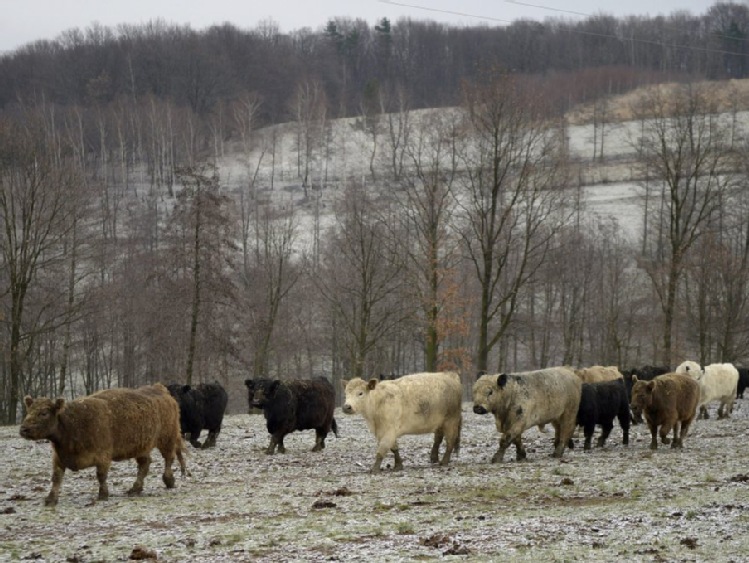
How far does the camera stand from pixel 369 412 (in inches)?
752

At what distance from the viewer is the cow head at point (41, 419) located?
14.6m

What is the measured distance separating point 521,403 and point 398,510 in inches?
281

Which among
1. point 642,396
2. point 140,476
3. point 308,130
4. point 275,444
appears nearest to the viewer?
point 140,476

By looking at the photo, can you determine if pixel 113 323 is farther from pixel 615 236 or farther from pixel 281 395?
pixel 615 236

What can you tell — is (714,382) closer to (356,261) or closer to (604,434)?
(604,434)

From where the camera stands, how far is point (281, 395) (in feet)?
74.1

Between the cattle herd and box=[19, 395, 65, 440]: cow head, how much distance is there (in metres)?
0.02

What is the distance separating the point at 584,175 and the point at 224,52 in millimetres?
81911

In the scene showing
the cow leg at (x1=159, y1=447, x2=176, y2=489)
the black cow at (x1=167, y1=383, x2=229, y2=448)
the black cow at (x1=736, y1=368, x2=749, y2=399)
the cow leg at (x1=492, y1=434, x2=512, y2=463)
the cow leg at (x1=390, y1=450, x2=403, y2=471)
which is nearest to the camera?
the cow leg at (x1=159, y1=447, x2=176, y2=489)

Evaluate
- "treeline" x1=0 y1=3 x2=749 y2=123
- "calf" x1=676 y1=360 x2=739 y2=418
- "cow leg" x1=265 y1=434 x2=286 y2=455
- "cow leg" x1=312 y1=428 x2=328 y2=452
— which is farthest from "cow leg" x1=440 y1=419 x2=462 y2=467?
"treeline" x1=0 y1=3 x2=749 y2=123

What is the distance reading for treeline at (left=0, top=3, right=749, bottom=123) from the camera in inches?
5955

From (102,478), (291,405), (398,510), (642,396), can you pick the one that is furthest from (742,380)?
(102,478)

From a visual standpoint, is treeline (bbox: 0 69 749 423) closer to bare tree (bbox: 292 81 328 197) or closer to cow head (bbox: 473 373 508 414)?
bare tree (bbox: 292 81 328 197)

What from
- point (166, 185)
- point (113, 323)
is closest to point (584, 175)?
point (166, 185)
